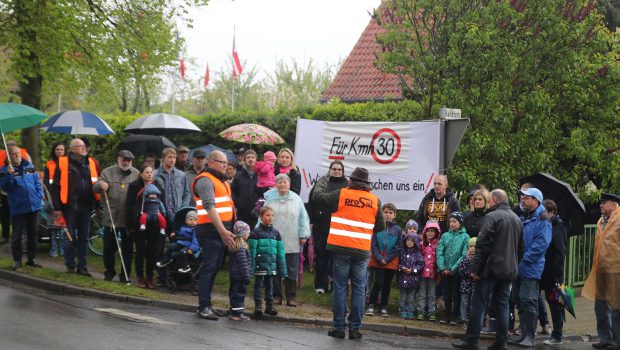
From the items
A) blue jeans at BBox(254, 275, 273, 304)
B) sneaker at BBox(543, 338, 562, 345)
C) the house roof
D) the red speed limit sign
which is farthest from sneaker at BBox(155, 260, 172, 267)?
the house roof

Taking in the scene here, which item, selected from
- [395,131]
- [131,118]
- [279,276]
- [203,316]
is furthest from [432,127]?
[131,118]

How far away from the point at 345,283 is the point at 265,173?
449 cm

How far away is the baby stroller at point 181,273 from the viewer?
1428cm

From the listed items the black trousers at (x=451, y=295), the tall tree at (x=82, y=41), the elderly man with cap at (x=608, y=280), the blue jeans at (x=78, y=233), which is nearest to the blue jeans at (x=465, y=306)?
the black trousers at (x=451, y=295)

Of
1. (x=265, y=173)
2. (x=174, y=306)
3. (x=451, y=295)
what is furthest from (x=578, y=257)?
(x=174, y=306)

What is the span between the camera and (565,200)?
45.5ft

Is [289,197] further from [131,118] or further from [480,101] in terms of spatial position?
[131,118]

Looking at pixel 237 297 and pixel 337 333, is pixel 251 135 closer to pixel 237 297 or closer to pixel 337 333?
pixel 237 297

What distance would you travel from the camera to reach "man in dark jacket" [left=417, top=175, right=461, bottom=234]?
13.8 meters

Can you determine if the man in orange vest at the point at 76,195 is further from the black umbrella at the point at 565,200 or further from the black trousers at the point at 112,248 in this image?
the black umbrella at the point at 565,200

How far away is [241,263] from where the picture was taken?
40.5 ft

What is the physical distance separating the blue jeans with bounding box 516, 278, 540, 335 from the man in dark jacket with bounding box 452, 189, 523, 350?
73 cm

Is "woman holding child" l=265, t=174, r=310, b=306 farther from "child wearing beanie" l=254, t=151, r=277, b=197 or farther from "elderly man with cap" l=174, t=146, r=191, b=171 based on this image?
"elderly man with cap" l=174, t=146, r=191, b=171

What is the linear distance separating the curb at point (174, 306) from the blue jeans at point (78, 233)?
892 millimetres
